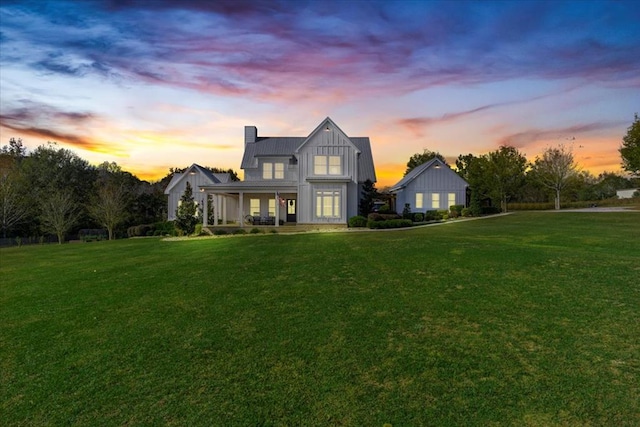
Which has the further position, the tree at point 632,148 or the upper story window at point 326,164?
the tree at point 632,148

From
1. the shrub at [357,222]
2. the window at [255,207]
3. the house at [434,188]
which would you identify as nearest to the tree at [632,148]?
the house at [434,188]

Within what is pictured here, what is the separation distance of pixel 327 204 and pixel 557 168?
33.6 m

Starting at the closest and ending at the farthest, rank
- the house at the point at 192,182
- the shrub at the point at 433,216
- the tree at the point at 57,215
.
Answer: the tree at the point at 57,215 → the shrub at the point at 433,216 → the house at the point at 192,182

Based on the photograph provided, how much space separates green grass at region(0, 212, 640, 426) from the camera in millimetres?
4012

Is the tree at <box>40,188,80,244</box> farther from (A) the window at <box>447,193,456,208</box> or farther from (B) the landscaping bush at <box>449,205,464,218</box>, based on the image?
(A) the window at <box>447,193,456,208</box>

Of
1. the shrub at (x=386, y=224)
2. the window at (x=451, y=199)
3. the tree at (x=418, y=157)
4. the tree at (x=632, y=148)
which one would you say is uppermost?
the tree at (x=418, y=157)

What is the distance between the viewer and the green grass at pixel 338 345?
4012 millimetres

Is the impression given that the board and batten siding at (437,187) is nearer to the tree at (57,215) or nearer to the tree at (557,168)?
the tree at (557,168)

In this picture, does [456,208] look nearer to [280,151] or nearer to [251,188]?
[280,151]

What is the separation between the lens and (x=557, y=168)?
143ft

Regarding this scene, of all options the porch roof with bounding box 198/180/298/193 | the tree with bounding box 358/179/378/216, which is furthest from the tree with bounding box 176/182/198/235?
the tree with bounding box 358/179/378/216

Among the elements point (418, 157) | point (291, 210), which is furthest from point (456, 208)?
point (418, 157)

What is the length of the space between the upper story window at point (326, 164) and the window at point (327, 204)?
182 cm

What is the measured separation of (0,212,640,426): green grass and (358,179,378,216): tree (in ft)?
64.2
